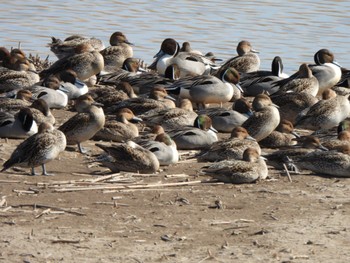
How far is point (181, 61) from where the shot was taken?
1747 cm

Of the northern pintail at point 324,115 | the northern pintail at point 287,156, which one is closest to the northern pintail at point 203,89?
the northern pintail at point 324,115

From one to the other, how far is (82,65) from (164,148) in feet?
17.0

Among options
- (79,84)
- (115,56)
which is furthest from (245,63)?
(79,84)

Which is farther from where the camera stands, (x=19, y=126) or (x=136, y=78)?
(x=136, y=78)

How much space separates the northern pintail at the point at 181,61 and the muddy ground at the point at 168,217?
596 centimetres

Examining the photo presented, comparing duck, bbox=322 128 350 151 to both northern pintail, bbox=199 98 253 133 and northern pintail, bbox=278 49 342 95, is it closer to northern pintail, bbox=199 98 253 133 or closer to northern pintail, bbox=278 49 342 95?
northern pintail, bbox=199 98 253 133

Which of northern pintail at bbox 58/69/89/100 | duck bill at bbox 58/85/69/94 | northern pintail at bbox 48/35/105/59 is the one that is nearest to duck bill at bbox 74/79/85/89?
northern pintail at bbox 58/69/89/100

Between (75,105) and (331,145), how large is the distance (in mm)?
3628

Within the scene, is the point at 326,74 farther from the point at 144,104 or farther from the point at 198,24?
the point at 198,24

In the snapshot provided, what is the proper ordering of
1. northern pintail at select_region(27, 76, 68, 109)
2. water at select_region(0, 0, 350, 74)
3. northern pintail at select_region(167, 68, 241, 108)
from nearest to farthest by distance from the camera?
northern pintail at select_region(27, 76, 68, 109) → northern pintail at select_region(167, 68, 241, 108) → water at select_region(0, 0, 350, 74)

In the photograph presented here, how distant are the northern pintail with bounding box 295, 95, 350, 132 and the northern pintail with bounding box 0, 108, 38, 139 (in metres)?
3.31

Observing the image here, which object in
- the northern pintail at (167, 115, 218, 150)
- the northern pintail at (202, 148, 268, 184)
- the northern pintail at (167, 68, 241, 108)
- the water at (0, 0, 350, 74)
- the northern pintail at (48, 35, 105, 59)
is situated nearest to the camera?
the northern pintail at (202, 148, 268, 184)

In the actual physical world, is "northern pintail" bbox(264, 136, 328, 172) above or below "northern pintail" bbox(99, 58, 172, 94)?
above

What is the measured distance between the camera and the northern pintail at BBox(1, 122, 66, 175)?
10891 mm
